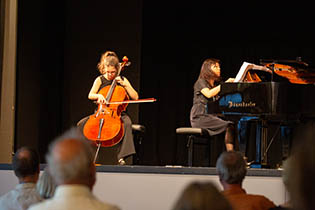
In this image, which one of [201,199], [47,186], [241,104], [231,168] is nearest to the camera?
[201,199]

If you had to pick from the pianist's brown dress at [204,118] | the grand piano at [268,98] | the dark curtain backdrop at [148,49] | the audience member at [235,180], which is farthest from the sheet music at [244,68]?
the audience member at [235,180]

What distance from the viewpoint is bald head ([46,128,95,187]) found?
5.95ft

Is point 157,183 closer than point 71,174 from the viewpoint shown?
No

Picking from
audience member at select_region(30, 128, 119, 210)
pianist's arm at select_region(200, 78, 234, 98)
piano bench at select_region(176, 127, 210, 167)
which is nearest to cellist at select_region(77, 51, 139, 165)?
piano bench at select_region(176, 127, 210, 167)

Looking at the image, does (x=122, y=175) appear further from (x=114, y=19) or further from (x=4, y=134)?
(x=114, y=19)

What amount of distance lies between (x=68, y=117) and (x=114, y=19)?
144cm

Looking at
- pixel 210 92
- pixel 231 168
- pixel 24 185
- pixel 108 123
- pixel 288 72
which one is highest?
pixel 288 72

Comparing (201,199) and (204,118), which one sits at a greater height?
(204,118)

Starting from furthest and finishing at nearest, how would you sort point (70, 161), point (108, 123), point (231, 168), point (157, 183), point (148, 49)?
point (148, 49) < point (108, 123) < point (157, 183) < point (231, 168) < point (70, 161)

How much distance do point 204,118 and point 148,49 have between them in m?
1.73

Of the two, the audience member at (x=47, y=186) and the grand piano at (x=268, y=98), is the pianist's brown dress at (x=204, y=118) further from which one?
the audience member at (x=47, y=186)

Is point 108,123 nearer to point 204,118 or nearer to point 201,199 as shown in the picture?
point 204,118

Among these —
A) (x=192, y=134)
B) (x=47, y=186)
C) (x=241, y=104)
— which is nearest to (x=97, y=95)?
(x=192, y=134)

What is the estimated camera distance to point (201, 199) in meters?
1.37
